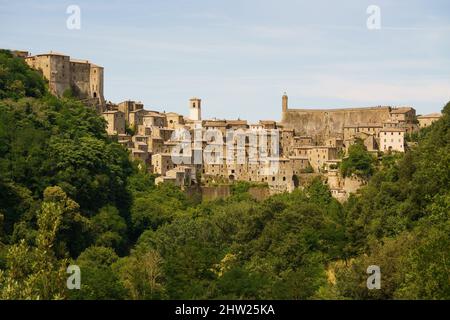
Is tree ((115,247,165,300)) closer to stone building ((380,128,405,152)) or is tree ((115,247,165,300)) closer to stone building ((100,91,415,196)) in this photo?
stone building ((100,91,415,196))

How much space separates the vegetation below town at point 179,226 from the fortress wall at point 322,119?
31.7ft

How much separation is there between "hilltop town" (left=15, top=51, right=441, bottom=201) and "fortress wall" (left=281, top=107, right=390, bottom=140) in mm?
107

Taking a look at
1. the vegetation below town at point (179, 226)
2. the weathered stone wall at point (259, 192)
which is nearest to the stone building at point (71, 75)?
the vegetation below town at point (179, 226)

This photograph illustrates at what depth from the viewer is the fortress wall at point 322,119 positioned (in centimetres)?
7312

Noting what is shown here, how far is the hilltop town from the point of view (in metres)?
63.3

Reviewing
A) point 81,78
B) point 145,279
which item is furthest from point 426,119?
point 145,279

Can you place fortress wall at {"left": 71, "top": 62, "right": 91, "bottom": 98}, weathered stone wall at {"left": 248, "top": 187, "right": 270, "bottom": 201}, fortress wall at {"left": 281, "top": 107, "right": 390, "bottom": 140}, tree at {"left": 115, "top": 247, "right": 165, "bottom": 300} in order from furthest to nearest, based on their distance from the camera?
fortress wall at {"left": 281, "top": 107, "right": 390, "bottom": 140}
fortress wall at {"left": 71, "top": 62, "right": 91, "bottom": 98}
weathered stone wall at {"left": 248, "top": 187, "right": 270, "bottom": 201}
tree at {"left": 115, "top": 247, "right": 165, "bottom": 300}

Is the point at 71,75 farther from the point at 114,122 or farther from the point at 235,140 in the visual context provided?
the point at 235,140

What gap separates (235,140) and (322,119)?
1000 centimetres

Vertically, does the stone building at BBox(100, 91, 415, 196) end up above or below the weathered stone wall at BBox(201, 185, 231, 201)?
above

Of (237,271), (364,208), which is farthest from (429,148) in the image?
(237,271)

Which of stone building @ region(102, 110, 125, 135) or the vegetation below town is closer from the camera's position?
the vegetation below town

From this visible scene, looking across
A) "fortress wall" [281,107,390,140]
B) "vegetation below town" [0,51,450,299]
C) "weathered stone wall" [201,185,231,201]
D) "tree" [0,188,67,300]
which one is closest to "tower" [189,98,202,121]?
"fortress wall" [281,107,390,140]

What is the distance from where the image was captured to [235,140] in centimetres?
6769
